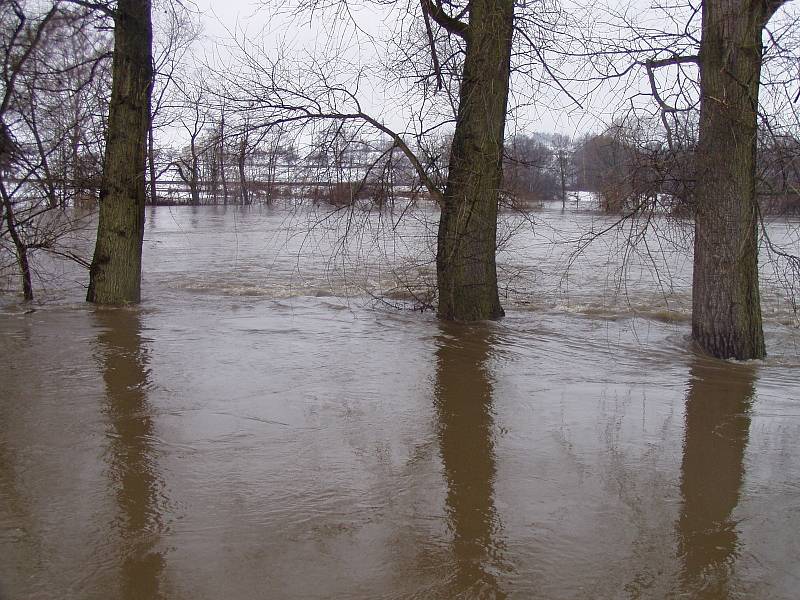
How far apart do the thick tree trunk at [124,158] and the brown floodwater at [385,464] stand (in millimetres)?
1414

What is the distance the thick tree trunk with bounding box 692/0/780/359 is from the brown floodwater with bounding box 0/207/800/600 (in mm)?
551

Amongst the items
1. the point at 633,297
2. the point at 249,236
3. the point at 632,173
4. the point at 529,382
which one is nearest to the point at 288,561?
the point at 529,382

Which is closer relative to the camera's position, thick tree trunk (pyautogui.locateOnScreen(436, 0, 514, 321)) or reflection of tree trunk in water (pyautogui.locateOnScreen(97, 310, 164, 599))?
reflection of tree trunk in water (pyautogui.locateOnScreen(97, 310, 164, 599))

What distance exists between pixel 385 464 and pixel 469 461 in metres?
0.53

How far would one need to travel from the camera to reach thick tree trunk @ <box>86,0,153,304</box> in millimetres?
9891

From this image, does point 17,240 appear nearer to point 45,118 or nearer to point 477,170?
point 45,118

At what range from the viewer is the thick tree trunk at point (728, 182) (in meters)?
7.71

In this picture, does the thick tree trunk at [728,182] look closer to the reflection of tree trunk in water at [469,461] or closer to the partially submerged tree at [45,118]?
the reflection of tree trunk in water at [469,461]

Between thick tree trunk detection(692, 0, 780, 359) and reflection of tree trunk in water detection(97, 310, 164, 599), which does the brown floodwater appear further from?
thick tree trunk detection(692, 0, 780, 359)

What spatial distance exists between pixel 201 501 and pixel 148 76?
303 inches

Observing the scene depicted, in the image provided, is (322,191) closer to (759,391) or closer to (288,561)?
(759,391)

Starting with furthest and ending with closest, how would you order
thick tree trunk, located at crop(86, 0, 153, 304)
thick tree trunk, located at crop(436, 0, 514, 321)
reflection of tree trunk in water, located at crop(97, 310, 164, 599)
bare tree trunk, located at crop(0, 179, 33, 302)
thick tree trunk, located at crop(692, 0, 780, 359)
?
bare tree trunk, located at crop(0, 179, 33, 302) → thick tree trunk, located at crop(86, 0, 153, 304) → thick tree trunk, located at crop(436, 0, 514, 321) → thick tree trunk, located at crop(692, 0, 780, 359) → reflection of tree trunk in water, located at crop(97, 310, 164, 599)

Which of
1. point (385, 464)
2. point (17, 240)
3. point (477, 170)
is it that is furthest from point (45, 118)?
point (385, 464)

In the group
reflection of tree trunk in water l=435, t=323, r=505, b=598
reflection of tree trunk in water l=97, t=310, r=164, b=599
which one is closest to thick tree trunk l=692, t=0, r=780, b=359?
reflection of tree trunk in water l=435, t=323, r=505, b=598
